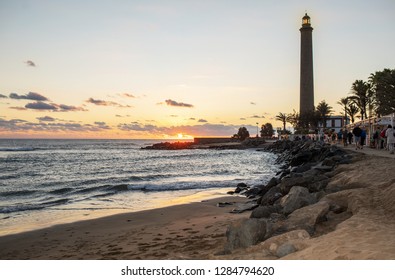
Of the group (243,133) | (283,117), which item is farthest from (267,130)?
(283,117)

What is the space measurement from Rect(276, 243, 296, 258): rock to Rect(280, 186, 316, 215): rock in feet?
8.13

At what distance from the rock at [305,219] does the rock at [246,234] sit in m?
0.31

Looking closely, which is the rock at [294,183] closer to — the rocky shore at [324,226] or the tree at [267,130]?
the rocky shore at [324,226]

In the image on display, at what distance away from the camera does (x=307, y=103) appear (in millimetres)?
76188

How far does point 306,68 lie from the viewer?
244 feet

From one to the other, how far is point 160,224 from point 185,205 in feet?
9.96

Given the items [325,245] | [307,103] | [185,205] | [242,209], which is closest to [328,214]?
[325,245]

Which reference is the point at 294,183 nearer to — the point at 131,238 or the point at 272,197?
the point at 272,197

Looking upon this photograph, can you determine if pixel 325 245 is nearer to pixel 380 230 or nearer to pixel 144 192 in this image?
pixel 380 230

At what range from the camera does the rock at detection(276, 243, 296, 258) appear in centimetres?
535

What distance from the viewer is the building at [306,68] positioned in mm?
74375

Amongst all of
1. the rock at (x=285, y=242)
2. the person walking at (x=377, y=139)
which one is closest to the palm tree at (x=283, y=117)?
the person walking at (x=377, y=139)

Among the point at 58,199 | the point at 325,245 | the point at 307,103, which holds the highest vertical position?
the point at 307,103

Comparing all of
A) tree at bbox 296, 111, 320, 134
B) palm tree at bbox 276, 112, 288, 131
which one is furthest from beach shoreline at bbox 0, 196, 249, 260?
palm tree at bbox 276, 112, 288, 131
